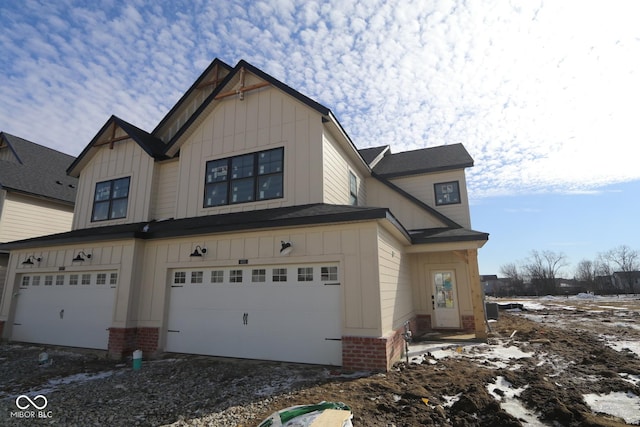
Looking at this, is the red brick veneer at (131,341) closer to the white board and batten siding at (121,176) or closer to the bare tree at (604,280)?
the white board and batten siding at (121,176)

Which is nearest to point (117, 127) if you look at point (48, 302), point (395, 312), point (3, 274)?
point (48, 302)

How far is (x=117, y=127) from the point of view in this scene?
42.7 feet

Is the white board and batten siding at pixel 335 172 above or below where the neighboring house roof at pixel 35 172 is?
below

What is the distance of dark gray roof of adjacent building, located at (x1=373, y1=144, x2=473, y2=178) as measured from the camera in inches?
557

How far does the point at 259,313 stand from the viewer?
8359 mm

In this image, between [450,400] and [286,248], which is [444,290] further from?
[450,400]

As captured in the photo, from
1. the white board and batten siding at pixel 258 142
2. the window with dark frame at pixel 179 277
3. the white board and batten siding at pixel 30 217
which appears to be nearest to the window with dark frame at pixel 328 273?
the white board and batten siding at pixel 258 142

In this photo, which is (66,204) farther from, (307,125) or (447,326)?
(447,326)

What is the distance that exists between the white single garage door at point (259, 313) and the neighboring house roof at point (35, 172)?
41.5ft

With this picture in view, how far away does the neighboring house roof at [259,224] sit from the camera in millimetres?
7824

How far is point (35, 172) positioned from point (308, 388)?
20010 mm

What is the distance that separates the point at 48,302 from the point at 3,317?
2.13 meters

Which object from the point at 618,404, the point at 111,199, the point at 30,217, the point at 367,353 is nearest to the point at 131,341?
the point at 111,199

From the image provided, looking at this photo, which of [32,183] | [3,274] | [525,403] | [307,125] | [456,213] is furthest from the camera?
[32,183]
